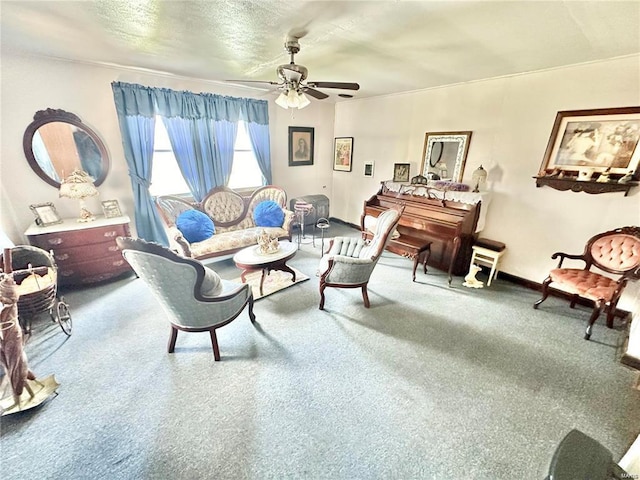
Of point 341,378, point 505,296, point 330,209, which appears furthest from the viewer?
point 330,209

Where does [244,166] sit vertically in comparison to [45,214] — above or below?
above

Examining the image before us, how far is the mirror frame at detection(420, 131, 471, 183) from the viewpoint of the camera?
11.8 ft

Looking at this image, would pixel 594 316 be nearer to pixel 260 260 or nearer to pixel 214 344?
pixel 260 260

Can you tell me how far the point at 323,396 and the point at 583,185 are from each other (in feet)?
10.7

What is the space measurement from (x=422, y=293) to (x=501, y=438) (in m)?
1.66

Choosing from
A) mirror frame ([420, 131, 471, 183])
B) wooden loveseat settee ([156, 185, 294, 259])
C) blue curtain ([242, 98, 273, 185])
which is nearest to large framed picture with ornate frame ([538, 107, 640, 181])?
mirror frame ([420, 131, 471, 183])

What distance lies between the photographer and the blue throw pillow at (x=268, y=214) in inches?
158

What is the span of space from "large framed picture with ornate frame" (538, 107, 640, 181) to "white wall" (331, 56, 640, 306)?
88 mm

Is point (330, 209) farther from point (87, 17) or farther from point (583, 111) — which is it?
point (87, 17)

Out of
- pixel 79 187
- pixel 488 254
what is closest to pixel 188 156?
pixel 79 187

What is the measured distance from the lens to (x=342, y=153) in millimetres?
5434

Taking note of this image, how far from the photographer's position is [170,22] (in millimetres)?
1821

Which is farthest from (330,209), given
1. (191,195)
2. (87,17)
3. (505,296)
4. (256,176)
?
(87,17)

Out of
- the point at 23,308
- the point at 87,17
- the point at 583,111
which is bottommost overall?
the point at 23,308
